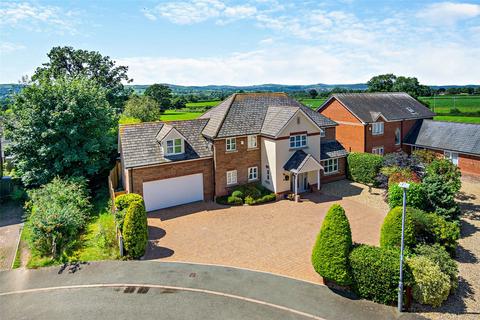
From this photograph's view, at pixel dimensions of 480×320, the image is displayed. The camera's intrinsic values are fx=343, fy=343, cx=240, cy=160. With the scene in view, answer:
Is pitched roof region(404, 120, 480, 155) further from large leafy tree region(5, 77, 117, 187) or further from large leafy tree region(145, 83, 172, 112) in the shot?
large leafy tree region(145, 83, 172, 112)

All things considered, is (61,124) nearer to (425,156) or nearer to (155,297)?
(155,297)

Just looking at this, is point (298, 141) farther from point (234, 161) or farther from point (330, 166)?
point (234, 161)

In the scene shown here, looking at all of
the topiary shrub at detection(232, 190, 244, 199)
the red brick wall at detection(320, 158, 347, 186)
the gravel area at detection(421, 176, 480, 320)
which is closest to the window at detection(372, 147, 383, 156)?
the red brick wall at detection(320, 158, 347, 186)

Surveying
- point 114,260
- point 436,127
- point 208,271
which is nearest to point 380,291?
point 208,271

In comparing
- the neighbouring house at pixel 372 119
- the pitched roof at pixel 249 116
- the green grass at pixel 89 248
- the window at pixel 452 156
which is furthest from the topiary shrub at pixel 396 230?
the window at pixel 452 156

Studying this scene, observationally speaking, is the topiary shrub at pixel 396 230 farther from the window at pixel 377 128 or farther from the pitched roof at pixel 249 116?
the window at pixel 377 128
